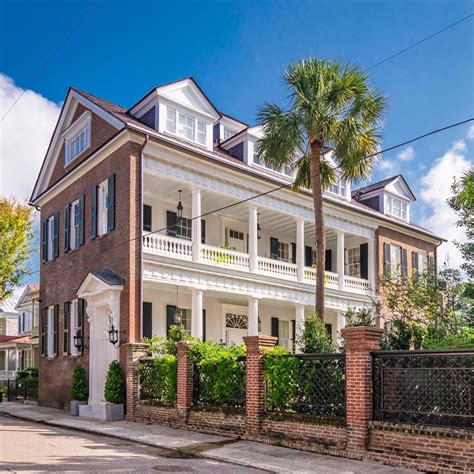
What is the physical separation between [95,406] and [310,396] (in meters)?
8.42

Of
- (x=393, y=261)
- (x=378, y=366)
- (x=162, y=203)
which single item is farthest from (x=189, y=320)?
(x=378, y=366)

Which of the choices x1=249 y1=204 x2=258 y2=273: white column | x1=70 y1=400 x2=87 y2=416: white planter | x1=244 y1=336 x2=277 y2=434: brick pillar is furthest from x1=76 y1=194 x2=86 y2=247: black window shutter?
x1=244 y1=336 x2=277 y2=434: brick pillar

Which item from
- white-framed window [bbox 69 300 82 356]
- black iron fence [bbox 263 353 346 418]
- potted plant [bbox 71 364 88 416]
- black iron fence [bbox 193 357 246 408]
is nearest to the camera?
black iron fence [bbox 263 353 346 418]

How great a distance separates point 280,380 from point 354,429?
87.0 inches

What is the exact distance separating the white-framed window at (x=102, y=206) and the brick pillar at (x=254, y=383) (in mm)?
8680

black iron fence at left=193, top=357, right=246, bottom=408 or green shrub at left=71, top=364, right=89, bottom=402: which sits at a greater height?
black iron fence at left=193, top=357, right=246, bottom=408

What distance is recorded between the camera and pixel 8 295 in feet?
105

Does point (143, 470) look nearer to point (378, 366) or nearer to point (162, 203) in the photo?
point (378, 366)

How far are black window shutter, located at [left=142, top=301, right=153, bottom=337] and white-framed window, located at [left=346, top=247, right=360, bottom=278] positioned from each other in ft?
37.7

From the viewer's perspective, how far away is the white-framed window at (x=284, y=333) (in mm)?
27297

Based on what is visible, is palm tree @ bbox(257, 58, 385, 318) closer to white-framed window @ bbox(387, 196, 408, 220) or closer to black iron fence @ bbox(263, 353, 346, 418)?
black iron fence @ bbox(263, 353, 346, 418)

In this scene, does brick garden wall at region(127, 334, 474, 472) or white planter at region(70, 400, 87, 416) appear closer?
brick garden wall at region(127, 334, 474, 472)

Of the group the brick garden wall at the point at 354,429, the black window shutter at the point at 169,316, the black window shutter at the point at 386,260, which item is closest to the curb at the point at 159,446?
the brick garden wall at the point at 354,429

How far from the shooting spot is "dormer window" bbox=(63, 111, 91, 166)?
22016mm
